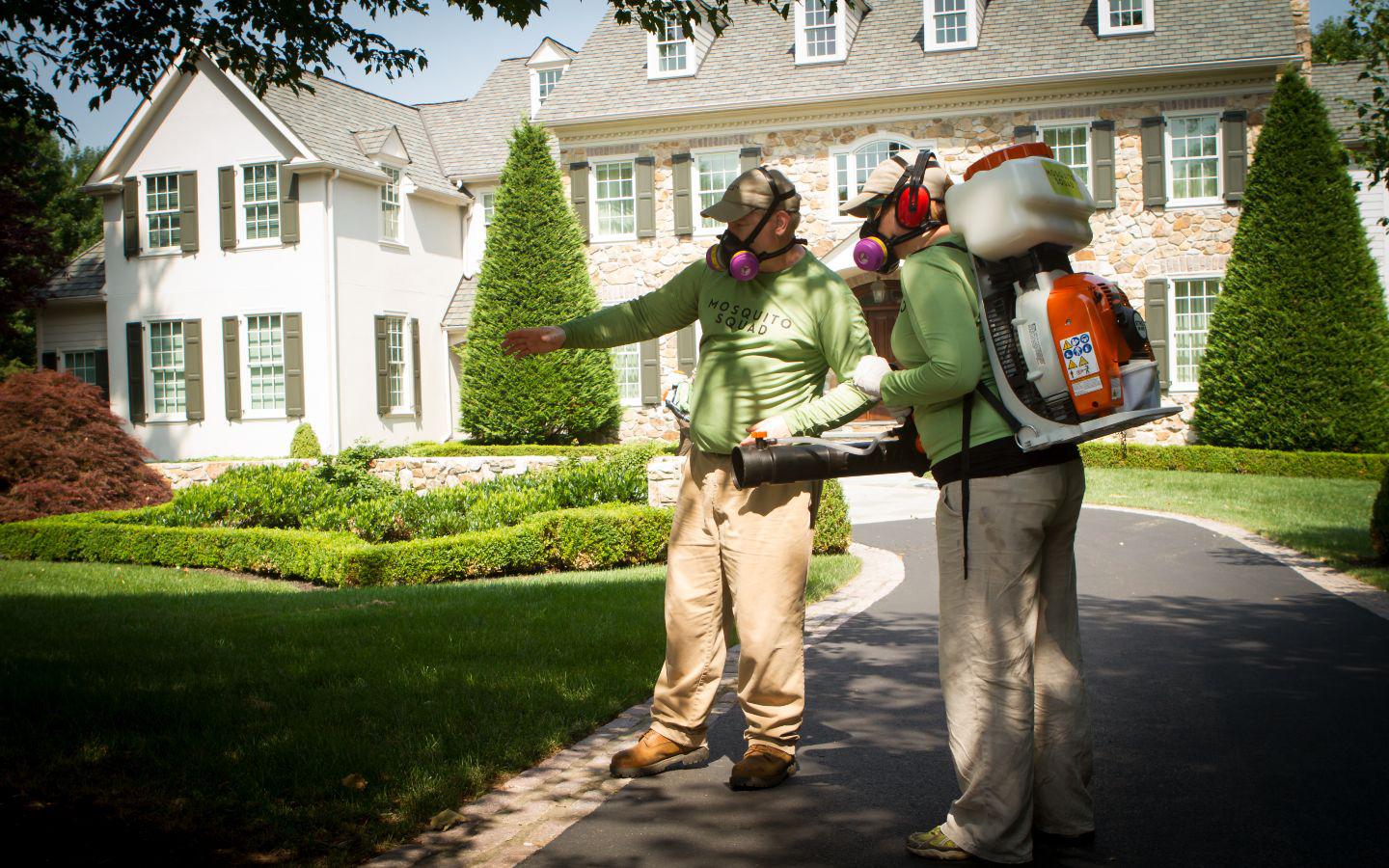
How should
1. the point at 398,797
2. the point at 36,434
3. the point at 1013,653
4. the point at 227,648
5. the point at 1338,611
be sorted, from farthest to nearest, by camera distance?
the point at 36,434 < the point at 1338,611 < the point at 227,648 < the point at 398,797 < the point at 1013,653

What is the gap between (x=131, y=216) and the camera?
24641mm

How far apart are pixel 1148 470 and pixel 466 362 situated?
1301 centimetres

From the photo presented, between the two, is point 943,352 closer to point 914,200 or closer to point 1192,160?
point 914,200

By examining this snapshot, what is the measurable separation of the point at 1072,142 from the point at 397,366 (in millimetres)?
14558

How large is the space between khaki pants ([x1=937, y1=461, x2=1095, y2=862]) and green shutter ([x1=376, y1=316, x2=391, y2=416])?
71.6 feet

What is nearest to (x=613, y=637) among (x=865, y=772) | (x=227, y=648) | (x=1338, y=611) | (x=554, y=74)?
(x=227, y=648)

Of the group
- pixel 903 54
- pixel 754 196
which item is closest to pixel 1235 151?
pixel 903 54

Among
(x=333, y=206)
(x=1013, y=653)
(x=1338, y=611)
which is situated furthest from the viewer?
(x=333, y=206)

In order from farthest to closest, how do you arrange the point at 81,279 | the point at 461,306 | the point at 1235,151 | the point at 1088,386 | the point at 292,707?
the point at 461,306 → the point at 81,279 → the point at 1235,151 → the point at 292,707 → the point at 1088,386

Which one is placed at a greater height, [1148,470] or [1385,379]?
[1385,379]

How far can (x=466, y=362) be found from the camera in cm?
2342

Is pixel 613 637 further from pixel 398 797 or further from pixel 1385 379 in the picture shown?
pixel 1385 379

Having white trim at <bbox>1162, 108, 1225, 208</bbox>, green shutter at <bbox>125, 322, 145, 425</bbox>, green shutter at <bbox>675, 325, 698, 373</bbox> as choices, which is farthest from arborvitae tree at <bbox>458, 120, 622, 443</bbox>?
white trim at <bbox>1162, 108, 1225, 208</bbox>

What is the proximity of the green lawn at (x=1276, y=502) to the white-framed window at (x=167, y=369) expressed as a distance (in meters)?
18.2
